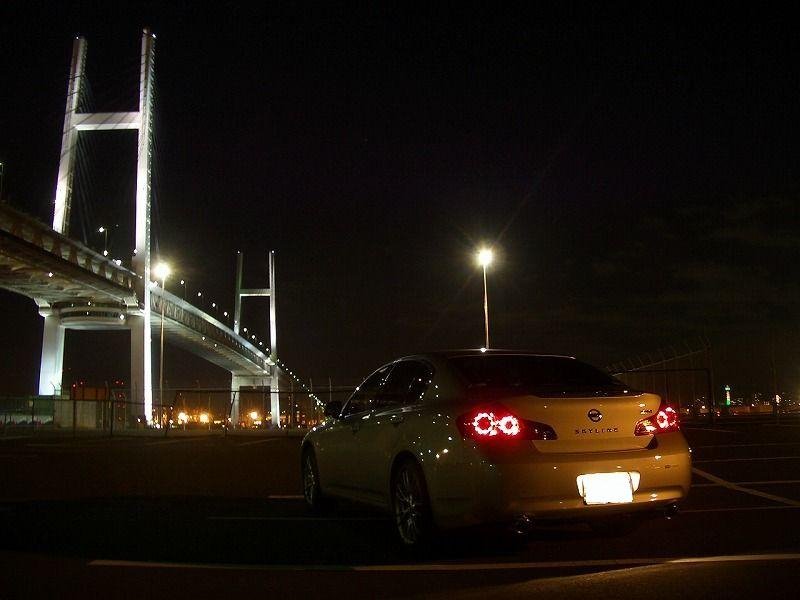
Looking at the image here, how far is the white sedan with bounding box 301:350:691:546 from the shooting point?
6098 mm

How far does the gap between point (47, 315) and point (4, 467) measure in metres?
45.0

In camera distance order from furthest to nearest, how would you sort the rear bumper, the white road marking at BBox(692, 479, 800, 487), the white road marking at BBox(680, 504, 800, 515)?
the white road marking at BBox(692, 479, 800, 487) < the white road marking at BBox(680, 504, 800, 515) < the rear bumper

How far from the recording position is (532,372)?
297 inches

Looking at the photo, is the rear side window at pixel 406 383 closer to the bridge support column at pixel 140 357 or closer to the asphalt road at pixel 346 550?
the asphalt road at pixel 346 550

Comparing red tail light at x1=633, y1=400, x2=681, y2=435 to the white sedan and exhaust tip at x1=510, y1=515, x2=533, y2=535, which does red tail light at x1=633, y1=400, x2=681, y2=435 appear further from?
exhaust tip at x1=510, y1=515, x2=533, y2=535

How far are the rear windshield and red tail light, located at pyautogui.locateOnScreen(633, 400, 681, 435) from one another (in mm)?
277

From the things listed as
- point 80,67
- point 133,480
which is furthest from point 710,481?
point 80,67

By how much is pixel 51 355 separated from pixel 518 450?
55465 millimetres

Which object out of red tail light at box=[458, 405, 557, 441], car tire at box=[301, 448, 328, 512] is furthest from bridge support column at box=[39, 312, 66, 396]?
red tail light at box=[458, 405, 557, 441]

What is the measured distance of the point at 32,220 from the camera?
42.2 meters

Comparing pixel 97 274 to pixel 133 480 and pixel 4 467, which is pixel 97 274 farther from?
pixel 133 480

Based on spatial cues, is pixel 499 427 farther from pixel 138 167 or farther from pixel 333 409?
pixel 138 167

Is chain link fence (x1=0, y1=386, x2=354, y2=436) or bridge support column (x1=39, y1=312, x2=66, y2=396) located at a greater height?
bridge support column (x1=39, y1=312, x2=66, y2=396)

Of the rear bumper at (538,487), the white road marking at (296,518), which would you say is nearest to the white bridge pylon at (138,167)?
the white road marking at (296,518)
